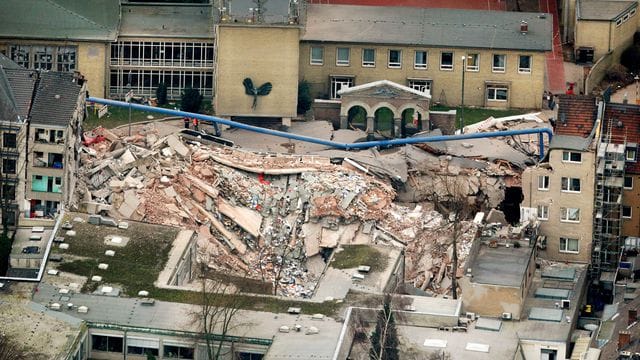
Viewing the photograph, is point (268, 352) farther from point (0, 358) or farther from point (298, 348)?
point (0, 358)

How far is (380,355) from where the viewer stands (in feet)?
655

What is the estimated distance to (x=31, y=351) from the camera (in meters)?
198

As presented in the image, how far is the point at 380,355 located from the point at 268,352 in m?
6.25

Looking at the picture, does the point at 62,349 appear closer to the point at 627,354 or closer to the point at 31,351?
the point at 31,351

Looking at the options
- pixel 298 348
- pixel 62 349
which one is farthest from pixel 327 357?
pixel 62 349

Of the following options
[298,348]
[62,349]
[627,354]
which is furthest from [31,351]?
[627,354]

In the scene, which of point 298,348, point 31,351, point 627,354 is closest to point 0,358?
point 31,351

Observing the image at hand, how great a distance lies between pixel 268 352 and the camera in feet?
654

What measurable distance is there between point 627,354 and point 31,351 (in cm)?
3299

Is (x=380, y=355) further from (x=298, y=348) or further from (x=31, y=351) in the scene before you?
(x=31, y=351)

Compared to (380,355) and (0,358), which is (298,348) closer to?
(380,355)

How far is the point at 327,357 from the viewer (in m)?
198

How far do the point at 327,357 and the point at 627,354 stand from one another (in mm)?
16646

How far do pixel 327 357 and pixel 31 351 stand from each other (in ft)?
53.6
